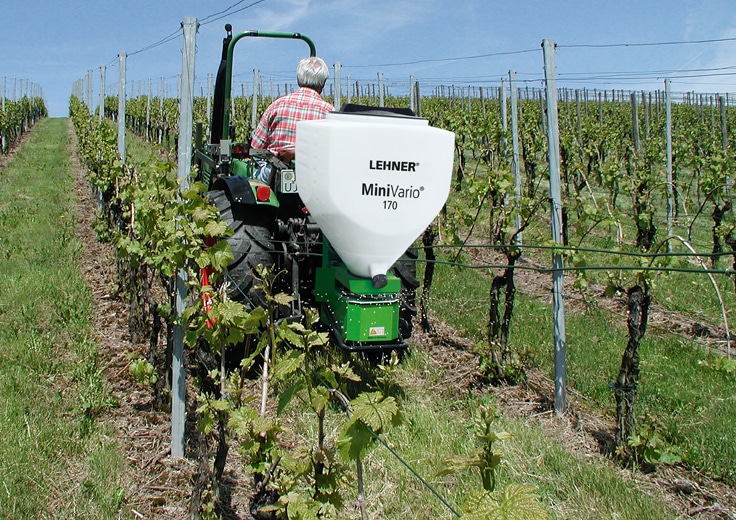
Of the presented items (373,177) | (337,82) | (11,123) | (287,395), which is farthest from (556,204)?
(11,123)

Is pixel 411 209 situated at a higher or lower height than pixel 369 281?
higher

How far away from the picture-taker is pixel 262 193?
161 inches

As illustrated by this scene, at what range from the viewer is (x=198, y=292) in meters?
2.94

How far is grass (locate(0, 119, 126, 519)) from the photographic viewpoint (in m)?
2.84

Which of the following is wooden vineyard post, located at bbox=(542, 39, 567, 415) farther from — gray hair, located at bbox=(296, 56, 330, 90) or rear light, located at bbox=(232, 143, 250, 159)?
rear light, located at bbox=(232, 143, 250, 159)

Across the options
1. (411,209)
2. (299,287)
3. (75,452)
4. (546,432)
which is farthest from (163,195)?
(546,432)

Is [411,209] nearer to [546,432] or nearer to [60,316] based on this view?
[546,432]

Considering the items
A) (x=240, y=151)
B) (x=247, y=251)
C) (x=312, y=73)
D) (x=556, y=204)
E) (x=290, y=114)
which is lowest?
(x=247, y=251)

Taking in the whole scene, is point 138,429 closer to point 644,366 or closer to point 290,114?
point 290,114

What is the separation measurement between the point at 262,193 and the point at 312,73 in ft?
2.69

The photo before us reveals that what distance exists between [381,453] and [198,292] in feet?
3.80

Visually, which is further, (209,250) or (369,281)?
(209,250)

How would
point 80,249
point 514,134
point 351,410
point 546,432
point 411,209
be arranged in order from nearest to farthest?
point 351,410
point 411,209
point 546,432
point 514,134
point 80,249

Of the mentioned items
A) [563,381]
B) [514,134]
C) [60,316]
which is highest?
[514,134]
